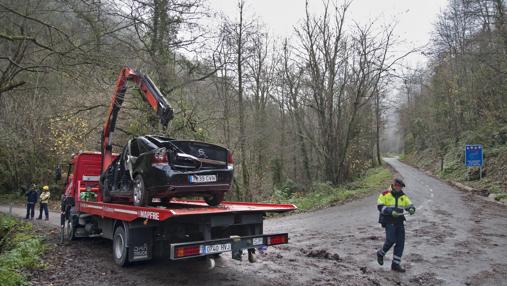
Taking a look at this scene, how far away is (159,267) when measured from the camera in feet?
25.0

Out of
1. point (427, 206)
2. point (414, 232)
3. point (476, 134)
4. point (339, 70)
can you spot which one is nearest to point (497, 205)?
point (427, 206)

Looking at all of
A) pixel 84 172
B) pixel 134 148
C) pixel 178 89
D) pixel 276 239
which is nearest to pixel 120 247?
pixel 134 148

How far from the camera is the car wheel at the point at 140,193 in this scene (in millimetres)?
7344

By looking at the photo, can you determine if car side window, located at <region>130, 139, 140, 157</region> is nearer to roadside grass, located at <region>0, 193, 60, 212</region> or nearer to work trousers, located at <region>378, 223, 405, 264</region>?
work trousers, located at <region>378, 223, 405, 264</region>

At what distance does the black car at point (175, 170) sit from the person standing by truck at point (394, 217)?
301 cm

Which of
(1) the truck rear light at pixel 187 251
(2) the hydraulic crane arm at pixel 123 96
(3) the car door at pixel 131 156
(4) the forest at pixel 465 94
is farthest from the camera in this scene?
(4) the forest at pixel 465 94

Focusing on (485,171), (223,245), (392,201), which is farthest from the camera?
(485,171)

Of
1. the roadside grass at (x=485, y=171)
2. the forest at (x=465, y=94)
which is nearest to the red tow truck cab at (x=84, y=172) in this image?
the roadside grass at (x=485, y=171)

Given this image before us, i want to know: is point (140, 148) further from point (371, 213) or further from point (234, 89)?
point (234, 89)

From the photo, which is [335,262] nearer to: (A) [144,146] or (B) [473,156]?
(A) [144,146]

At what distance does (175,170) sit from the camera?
697cm

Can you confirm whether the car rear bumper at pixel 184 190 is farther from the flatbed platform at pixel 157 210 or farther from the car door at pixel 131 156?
the car door at pixel 131 156

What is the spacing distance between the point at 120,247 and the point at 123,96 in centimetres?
423

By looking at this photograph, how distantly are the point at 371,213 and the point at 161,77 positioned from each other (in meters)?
10.1
